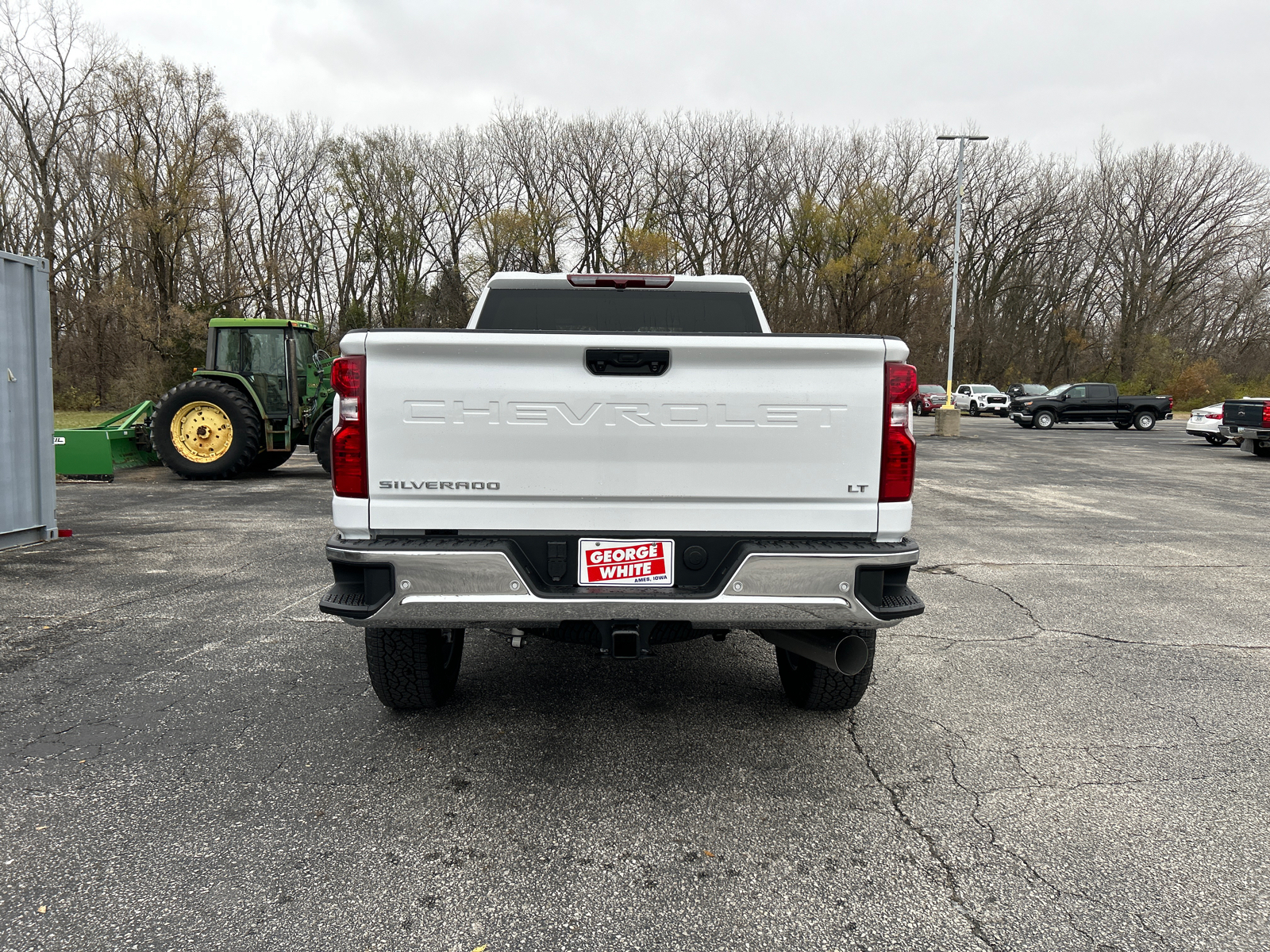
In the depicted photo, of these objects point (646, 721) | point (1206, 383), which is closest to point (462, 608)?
point (646, 721)

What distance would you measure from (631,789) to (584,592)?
837 millimetres

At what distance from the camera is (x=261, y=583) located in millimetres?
6480

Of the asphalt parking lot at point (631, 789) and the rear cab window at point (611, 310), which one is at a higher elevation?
the rear cab window at point (611, 310)

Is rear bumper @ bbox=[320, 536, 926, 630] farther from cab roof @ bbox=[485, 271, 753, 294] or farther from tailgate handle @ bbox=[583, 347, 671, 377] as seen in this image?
cab roof @ bbox=[485, 271, 753, 294]

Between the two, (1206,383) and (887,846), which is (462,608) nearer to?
(887,846)

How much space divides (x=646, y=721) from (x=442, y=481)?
162 cm

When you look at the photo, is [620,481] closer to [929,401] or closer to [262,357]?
[262,357]

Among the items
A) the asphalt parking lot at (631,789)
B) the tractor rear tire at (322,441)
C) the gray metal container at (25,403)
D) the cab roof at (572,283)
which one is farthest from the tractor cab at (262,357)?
the cab roof at (572,283)

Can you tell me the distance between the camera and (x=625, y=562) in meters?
2.97

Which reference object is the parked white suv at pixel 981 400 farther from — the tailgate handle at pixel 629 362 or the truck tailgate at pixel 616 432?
the tailgate handle at pixel 629 362

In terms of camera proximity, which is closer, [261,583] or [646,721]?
[646,721]

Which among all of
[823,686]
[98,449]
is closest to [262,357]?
[98,449]

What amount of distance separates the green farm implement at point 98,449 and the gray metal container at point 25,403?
374 cm

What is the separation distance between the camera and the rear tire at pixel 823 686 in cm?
370
